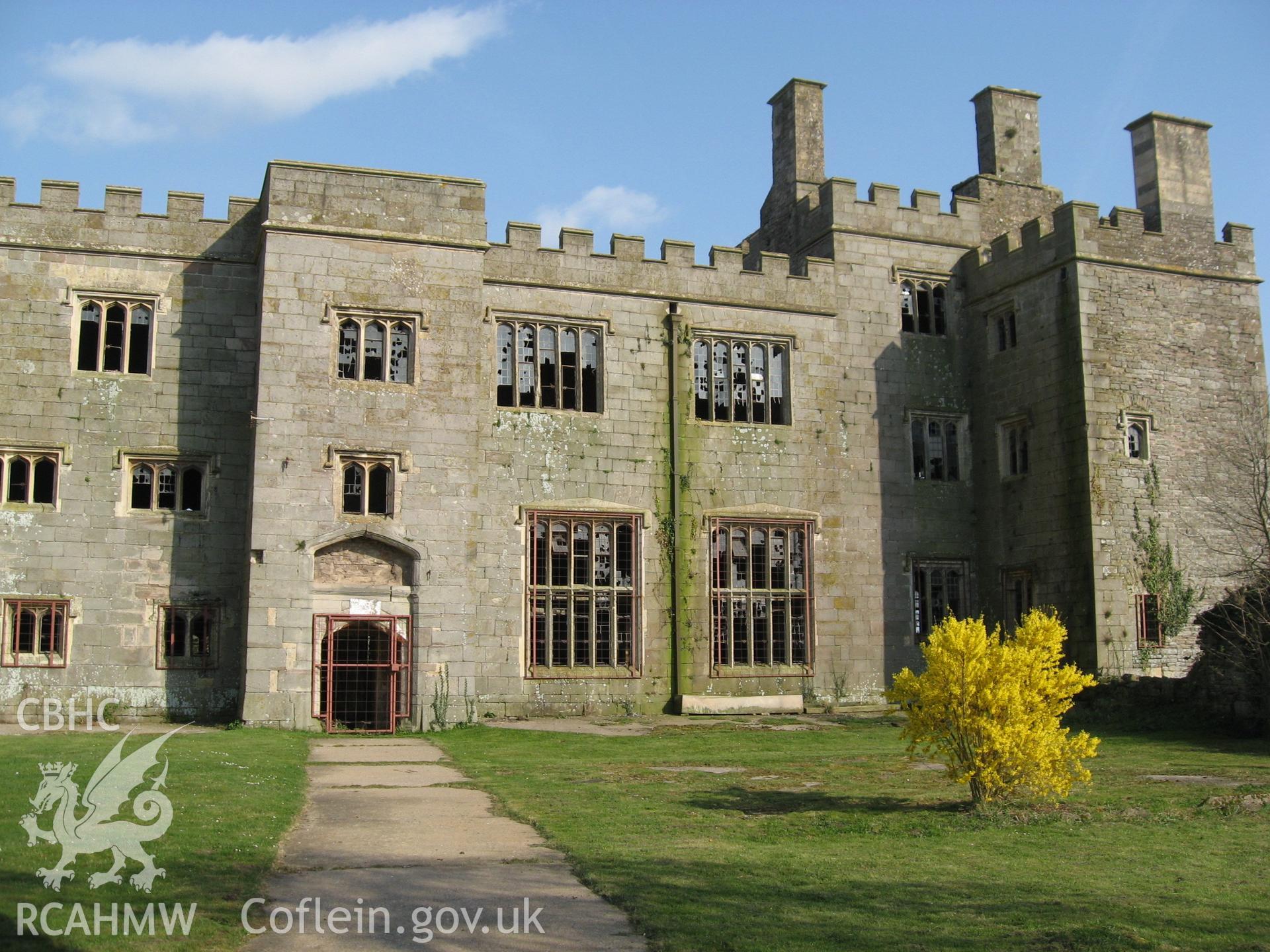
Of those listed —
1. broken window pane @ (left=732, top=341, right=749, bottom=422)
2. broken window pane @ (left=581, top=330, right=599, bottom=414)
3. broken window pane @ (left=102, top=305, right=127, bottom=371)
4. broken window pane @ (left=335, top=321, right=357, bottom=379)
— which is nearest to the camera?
broken window pane @ (left=335, top=321, right=357, bottom=379)

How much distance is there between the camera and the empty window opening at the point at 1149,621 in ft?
77.7

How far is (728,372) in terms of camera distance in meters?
25.8

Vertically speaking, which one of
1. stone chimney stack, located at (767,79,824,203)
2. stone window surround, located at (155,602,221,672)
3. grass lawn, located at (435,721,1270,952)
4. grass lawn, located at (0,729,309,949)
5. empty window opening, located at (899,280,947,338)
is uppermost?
stone chimney stack, located at (767,79,824,203)

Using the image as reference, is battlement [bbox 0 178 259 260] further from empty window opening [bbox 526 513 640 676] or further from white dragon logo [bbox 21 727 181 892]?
white dragon logo [bbox 21 727 181 892]

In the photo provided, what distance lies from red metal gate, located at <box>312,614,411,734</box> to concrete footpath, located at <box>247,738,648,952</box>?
862cm

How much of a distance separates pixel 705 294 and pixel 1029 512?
856cm

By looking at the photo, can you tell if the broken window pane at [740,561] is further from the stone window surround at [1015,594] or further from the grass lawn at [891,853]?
the grass lawn at [891,853]

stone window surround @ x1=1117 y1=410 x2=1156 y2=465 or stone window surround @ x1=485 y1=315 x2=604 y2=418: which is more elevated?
stone window surround @ x1=485 y1=315 x2=604 y2=418

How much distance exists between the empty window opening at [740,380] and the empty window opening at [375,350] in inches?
252

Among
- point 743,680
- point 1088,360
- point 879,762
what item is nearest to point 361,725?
point 743,680

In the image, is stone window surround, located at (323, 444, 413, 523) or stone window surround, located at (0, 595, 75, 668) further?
stone window surround, located at (323, 444, 413, 523)

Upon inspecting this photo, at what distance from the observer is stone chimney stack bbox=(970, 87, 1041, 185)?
2959cm

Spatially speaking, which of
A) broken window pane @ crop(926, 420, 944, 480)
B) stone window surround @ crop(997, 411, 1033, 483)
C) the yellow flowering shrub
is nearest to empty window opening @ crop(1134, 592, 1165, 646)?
stone window surround @ crop(997, 411, 1033, 483)

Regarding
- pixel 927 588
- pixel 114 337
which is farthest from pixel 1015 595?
pixel 114 337
